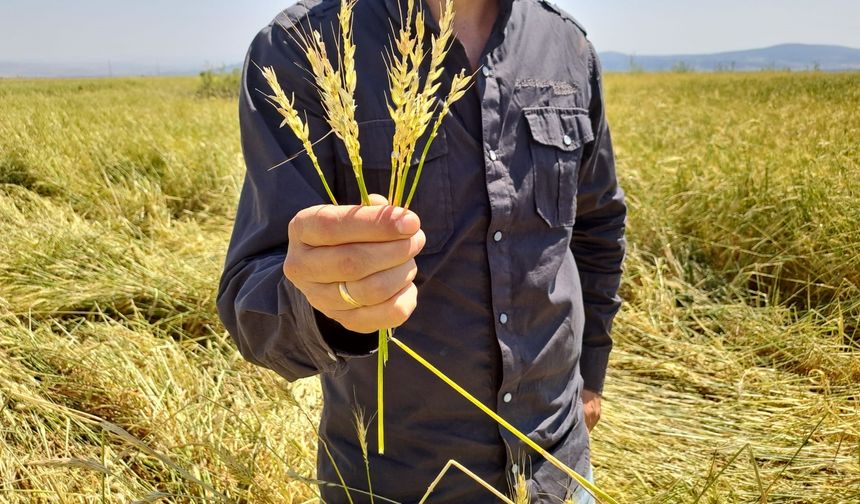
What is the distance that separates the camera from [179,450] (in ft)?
6.73

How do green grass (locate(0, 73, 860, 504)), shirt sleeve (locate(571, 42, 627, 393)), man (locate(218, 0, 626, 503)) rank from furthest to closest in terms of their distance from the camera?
1. green grass (locate(0, 73, 860, 504))
2. shirt sleeve (locate(571, 42, 627, 393))
3. man (locate(218, 0, 626, 503))

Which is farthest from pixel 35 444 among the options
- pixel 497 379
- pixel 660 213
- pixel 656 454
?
pixel 660 213

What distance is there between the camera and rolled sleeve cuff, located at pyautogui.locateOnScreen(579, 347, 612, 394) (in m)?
1.85

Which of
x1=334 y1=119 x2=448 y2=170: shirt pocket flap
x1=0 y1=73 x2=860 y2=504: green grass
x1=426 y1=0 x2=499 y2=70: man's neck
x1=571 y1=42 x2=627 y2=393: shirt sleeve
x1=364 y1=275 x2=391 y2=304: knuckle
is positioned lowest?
x1=0 y1=73 x2=860 y2=504: green grass

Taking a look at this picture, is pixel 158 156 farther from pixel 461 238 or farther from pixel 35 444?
pixel 461 238

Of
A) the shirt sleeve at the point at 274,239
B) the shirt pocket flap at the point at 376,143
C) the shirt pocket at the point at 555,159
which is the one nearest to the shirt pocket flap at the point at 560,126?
the shirt pocket at the point at 555,159

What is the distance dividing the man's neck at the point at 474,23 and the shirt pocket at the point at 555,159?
0.20 metres

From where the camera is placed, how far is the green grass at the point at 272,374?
78.5 inches

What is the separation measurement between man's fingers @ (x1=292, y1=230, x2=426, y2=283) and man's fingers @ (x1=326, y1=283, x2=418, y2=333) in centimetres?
4

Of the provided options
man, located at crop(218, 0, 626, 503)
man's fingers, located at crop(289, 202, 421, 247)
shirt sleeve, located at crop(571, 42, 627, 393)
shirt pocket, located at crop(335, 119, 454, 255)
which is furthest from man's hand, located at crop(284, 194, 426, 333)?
shirt sleeve, located at crop(571, 42, 627, 393)

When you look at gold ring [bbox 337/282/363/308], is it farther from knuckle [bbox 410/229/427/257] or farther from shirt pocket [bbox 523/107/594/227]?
shirt pocket [bbox 523/107/594/227]

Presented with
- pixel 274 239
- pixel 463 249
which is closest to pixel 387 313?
pixel 274 239

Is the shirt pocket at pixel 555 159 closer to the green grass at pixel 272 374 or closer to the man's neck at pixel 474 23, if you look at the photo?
the man's neck at pixel 474 23

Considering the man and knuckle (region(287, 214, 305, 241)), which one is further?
the man
